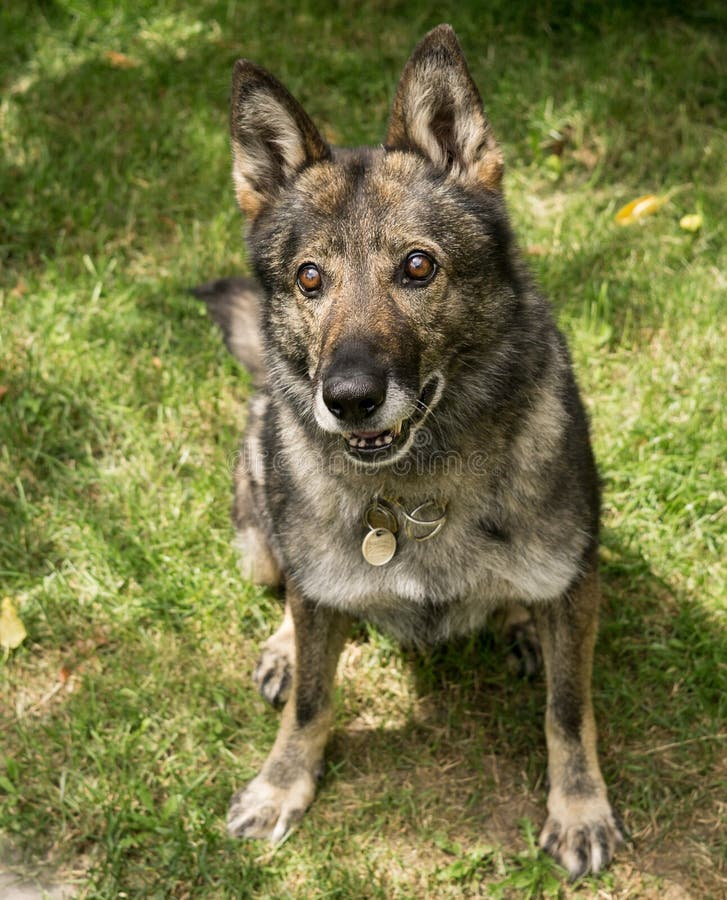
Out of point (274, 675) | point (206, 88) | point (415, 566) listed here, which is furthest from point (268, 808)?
point (206, 88)

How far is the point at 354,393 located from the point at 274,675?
159 centimetres

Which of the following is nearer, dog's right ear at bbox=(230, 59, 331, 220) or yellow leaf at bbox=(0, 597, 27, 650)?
dog's right ear at bbox=(230, 59, 331, 220)

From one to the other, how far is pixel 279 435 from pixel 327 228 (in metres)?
0.76

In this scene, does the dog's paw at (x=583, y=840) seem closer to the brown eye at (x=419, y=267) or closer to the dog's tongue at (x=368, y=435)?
the dog's tongue at (x=368, y=435)

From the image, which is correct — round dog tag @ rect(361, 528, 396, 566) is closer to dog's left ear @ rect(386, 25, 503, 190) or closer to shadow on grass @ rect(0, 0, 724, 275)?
dog's left ear @ rect(386, 25, 503, 190)

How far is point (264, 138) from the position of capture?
11.0 ft

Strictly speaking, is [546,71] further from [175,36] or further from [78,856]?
[78,856]

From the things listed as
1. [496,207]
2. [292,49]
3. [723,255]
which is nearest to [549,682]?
[496,207]

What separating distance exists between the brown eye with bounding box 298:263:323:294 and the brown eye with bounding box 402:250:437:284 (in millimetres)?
268

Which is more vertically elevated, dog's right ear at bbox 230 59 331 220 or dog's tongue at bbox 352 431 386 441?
dog's right ear at bbox 230 59 331 220

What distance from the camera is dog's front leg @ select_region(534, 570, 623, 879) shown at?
346cm

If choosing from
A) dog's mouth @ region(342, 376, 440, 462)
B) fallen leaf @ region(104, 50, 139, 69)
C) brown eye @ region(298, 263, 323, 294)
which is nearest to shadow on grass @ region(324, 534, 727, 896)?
dog's mouth @ region(342, 376, 440, 462)

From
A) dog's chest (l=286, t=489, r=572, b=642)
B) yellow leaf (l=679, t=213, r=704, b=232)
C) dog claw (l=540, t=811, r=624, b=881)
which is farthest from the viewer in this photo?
yellow leaf (l=679, t=213, r=704, b=232)

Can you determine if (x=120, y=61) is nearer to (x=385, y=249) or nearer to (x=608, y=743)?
(x=385, y=249)
